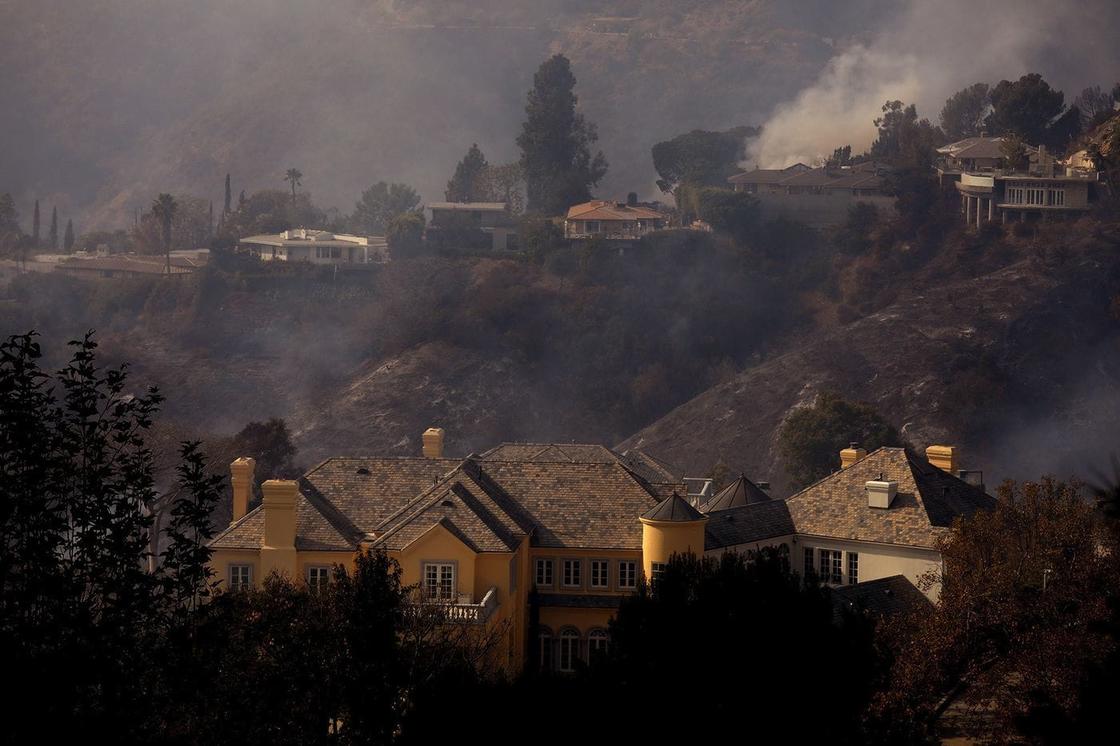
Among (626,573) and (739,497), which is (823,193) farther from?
(626,573)

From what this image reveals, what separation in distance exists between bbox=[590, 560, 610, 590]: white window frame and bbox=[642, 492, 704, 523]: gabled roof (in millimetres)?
2407

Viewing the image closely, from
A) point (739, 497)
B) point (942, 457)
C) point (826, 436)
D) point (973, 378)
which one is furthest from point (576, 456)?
point (973, 378)

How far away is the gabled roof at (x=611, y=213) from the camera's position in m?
177

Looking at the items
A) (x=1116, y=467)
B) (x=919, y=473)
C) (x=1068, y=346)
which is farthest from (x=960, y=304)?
(x=1116, y=467)

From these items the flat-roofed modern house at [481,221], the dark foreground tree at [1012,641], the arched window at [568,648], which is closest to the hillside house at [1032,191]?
the flat-roofed modern house at [481,221]

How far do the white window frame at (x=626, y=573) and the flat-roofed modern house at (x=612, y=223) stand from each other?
10930 centimetres

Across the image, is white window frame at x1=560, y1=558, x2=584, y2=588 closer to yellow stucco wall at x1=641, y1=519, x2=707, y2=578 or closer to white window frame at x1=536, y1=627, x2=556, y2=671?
white window frame at x1=536, y1=627, x2=556, y2=671

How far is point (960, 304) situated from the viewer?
146 meters

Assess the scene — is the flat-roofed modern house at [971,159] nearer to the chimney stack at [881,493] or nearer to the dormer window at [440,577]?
the chimney stack at [881,493]

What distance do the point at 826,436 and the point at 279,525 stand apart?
5242cm

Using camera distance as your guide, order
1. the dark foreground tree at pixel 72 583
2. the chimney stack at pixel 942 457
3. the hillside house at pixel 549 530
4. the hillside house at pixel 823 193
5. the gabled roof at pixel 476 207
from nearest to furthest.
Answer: the dark foreground tree at pixel 72 583 < the hillside house at pixel 549 530 < the chimney stack at pixel 942 457 < the hillside house at pixel 823 193 < the gabled roof at pixel 476 207

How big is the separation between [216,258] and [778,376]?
6409 cm

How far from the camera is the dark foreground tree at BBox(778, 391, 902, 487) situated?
10781 cm

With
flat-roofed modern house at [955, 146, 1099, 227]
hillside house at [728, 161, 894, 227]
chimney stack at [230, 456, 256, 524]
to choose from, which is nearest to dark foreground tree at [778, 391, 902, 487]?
chimney stack at [230, 456, 256, 524]
